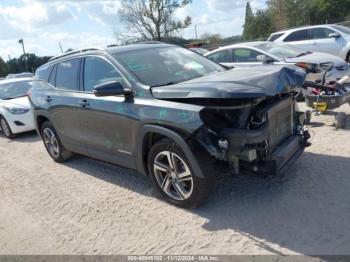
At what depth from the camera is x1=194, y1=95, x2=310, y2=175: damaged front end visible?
376cm

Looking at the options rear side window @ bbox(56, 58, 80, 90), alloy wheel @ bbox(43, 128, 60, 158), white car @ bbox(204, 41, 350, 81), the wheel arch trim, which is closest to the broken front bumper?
the wheel arch trim

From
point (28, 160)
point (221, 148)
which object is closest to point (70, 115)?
point (28, 160)

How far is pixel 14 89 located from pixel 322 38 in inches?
397

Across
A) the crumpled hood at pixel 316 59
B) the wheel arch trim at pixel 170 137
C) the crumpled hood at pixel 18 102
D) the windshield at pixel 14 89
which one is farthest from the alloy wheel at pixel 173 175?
the windshield at pixel 14 89

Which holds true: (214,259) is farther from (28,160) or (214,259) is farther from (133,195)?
(28,160)

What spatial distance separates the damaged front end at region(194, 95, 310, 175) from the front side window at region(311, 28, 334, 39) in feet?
32.7

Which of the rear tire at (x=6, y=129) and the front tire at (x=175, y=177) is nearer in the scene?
the front tire at (x=175, y=177)

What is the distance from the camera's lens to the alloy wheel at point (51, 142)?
6531mm

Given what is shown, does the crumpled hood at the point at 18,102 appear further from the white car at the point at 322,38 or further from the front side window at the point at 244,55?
the white car at the point at 322,38

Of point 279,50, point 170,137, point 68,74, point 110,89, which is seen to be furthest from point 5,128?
point 279,50

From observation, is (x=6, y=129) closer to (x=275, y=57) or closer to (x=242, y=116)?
(x=275, y=57)

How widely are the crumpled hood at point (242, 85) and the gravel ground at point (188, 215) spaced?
121 centimetres

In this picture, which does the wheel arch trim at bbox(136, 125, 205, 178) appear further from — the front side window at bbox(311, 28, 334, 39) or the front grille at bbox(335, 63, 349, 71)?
the front side window at bbox(311, 28, 334, 39)

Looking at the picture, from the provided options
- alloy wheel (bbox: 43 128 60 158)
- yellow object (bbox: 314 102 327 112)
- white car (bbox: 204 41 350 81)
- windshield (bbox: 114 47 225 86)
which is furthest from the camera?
white car (bbox: 204 41 350 81)
